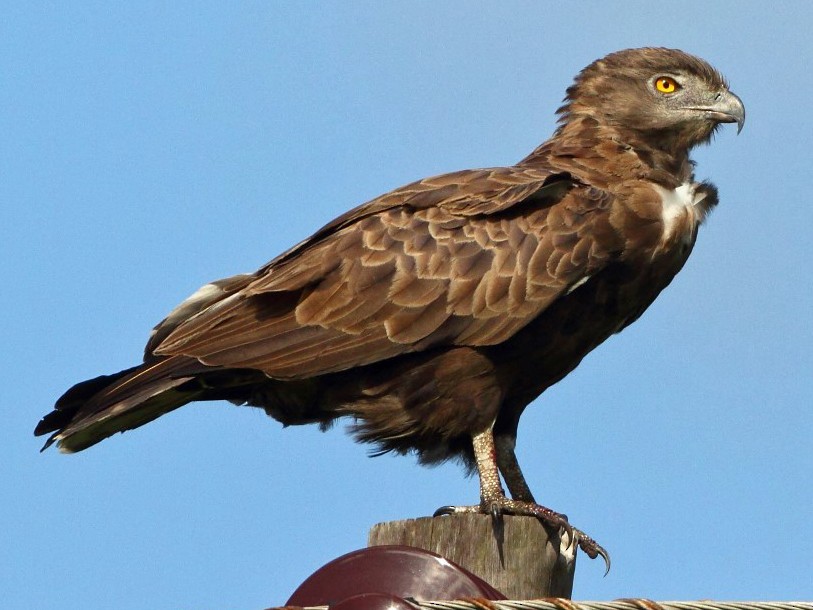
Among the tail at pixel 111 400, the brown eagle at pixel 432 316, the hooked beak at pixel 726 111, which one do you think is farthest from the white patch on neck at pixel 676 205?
the tail at pixel 111 400

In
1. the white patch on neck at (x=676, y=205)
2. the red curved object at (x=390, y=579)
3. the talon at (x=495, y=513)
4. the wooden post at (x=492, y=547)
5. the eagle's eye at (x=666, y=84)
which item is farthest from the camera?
the eagle's eye at (x=666, y=84)

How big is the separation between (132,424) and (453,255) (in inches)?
64.9

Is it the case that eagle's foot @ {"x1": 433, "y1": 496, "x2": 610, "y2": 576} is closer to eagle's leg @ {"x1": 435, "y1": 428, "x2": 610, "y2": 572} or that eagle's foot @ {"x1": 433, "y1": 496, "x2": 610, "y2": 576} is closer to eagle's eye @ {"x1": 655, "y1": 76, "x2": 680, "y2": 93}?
eagle's leg @ {"x1": 435, "y1": 428, "x2": 610, "y2": 572}

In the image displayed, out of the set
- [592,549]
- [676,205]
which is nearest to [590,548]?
[592,549]

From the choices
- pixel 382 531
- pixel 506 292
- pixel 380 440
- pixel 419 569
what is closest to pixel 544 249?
pixel 506 292

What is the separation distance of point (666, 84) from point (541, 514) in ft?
9.49

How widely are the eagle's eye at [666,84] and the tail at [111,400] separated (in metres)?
2.90

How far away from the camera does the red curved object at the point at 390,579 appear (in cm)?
423

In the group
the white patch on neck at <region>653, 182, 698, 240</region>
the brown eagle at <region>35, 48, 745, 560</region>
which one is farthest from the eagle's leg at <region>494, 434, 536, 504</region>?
the white patch on neck at <region>653, 182, 698, 240</region>

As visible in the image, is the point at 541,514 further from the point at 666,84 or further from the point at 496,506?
the point at 666,84

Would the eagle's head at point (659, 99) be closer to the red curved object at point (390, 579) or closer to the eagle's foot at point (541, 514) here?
the eagle's foot at point (541, 514)

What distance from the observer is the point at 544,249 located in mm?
6156

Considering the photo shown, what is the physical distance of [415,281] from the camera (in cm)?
626

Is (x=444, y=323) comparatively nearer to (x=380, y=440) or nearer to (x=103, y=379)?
(x=380, y=440)
